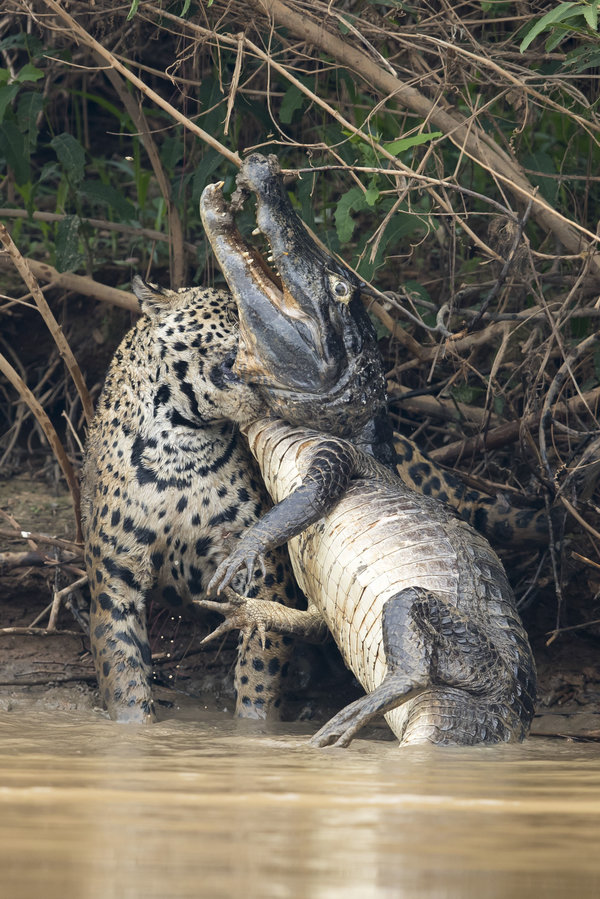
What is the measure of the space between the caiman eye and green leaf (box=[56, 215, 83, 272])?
1398 mm

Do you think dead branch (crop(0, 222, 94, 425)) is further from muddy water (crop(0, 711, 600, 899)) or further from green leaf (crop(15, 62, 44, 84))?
muddy water (crop(0, 711, 600, 899))

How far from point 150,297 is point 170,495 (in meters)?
0.81

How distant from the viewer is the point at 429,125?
430 cm

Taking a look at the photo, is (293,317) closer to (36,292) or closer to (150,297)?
(150,297)

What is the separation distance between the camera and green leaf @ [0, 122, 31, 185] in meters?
4.67

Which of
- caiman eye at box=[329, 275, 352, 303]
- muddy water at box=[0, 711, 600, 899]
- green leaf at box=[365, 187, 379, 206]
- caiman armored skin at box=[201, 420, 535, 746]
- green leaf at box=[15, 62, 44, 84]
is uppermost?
green leaf at box=[15, 62, 44, 84]

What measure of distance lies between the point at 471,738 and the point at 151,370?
1803mm

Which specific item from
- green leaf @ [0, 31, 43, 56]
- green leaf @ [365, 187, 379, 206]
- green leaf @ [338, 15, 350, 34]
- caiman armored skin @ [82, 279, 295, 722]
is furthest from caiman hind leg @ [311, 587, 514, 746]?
green leaf @ [0, 31, 43, 56]

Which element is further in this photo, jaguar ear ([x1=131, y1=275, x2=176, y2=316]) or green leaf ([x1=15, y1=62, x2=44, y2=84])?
green leaf ([x1=15, y1=62, x2=44, y2=84])

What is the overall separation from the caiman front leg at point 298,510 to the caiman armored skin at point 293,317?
9.0 inches

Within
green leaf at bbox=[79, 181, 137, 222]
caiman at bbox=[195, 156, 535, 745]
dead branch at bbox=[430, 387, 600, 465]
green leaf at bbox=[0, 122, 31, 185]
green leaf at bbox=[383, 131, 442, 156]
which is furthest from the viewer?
green leaf at bbox=[79, 181, 137, 222]

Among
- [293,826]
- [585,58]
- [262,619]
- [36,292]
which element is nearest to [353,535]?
[262,619]

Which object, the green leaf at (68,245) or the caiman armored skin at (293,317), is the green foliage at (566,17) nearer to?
the caiman armored skin at (293,317)

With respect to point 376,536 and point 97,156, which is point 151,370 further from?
point 97,156
